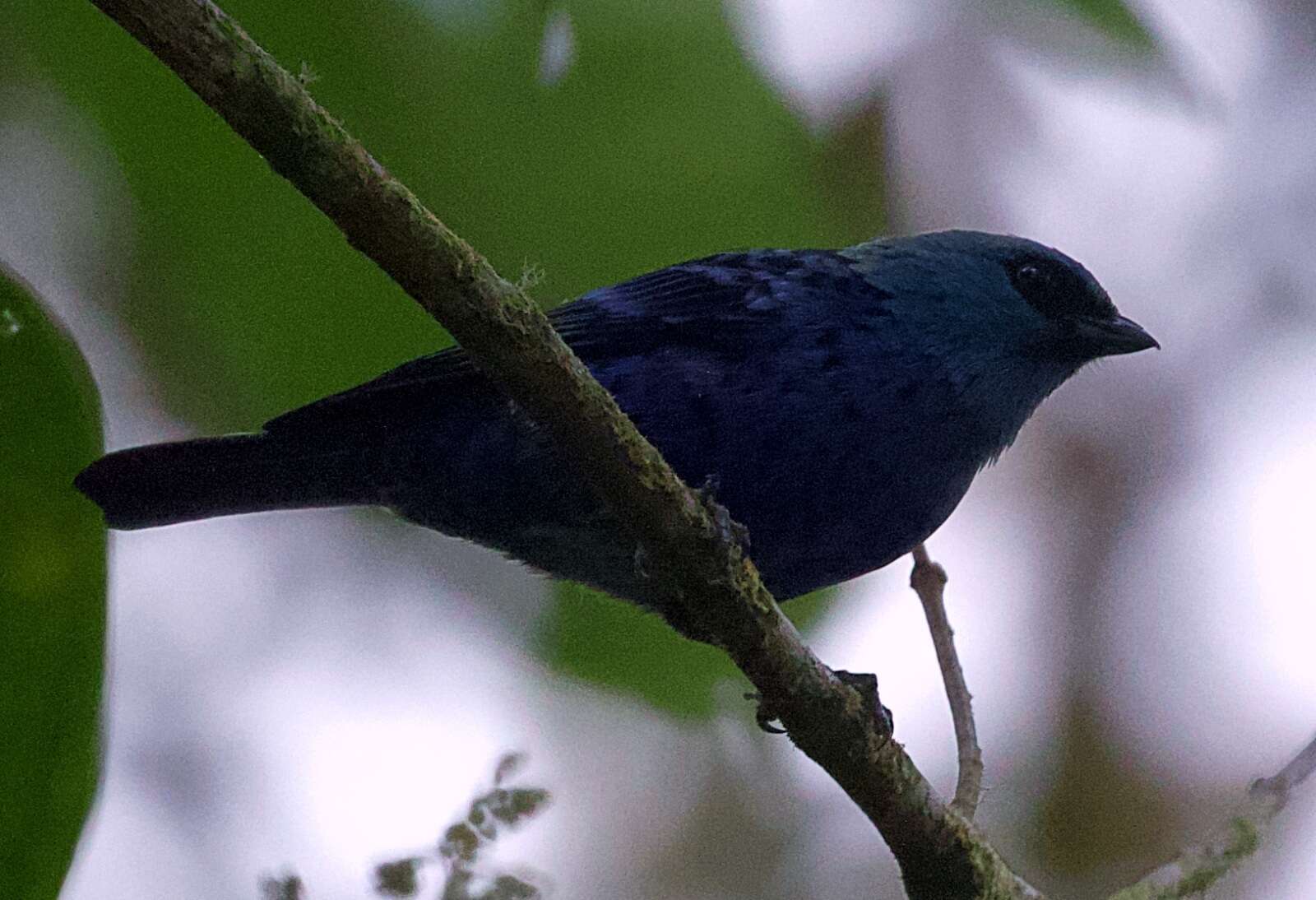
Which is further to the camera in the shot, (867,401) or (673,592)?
(867,401)

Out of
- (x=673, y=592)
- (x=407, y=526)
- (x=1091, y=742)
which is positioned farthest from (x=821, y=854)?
(x=673, y=592)

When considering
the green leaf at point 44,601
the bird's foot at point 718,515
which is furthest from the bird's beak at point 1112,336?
the green leaf at point 44,601

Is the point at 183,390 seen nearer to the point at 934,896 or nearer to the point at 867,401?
the point at 867,401

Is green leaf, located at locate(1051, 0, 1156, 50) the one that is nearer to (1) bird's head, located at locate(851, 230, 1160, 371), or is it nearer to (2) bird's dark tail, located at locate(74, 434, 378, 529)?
(1) bird's head, located at locate(851, 230, 1160, 371)

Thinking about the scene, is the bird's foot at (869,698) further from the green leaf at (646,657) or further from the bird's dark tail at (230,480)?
the bird's dark tail at (230,480)

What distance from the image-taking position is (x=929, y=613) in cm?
343

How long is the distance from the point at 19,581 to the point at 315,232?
41.2 inches

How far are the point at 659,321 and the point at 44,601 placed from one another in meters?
1.67

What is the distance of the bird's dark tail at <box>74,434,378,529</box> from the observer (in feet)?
11.7

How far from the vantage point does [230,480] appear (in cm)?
362

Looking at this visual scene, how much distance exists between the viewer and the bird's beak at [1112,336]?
4.07m

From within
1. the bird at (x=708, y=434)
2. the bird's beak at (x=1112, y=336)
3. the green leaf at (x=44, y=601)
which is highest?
the bird's beak at (x=1112, y=336)

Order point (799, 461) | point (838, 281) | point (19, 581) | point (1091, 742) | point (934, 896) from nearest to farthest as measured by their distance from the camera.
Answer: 1. point (19, 581)
2. point (934, 896)
3. point (799, 461)
4. point (838, 281)
5. point (1091, 742)

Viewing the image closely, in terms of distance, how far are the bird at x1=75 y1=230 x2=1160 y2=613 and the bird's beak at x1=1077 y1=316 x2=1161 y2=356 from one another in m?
0.28
